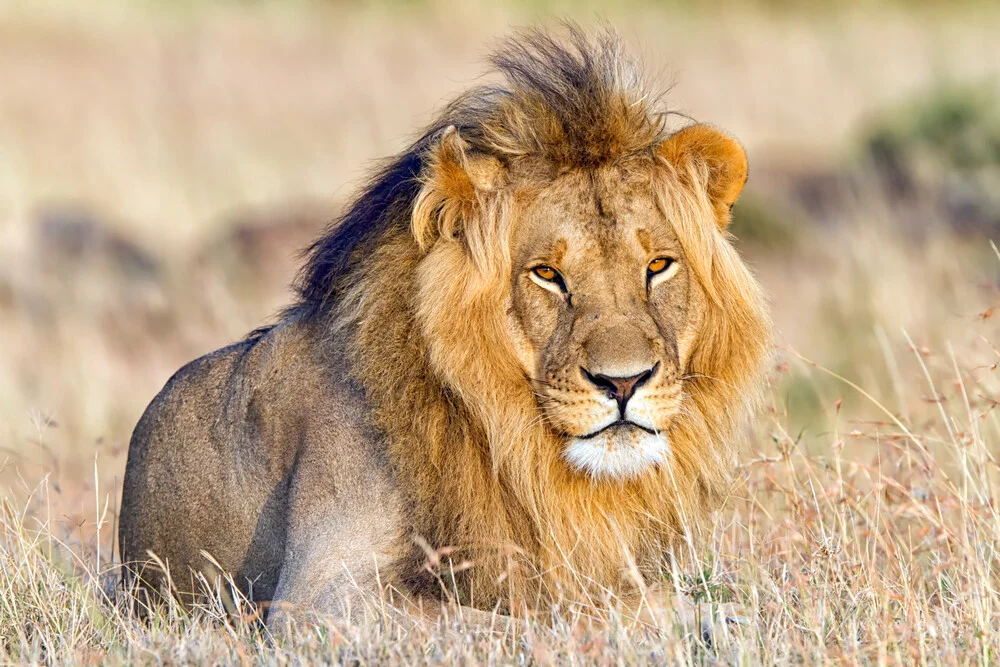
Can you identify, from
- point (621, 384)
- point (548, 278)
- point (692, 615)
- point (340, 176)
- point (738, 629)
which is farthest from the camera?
point (340, 176)

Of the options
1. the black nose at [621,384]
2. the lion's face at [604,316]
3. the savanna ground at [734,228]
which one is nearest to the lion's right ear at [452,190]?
the lion's face at [604,316]

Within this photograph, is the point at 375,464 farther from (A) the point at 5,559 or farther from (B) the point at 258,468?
(A) the point at 5,559

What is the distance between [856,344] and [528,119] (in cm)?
701

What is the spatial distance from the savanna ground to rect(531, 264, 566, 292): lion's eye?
0.98 meters

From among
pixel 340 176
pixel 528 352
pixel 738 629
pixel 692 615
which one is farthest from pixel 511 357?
pixel 340 176

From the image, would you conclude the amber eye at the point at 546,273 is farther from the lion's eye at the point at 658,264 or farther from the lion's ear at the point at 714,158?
the lion's ear at the point at 714,158

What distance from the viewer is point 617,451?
13.6 ft

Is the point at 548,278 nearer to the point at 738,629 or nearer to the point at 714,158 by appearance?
the point at 714,158

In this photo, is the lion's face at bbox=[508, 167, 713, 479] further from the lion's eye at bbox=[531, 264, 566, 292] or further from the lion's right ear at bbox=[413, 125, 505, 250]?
the lion's right ear at bbox=[413, 125, 505, 250]

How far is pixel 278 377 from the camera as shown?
4.97 metres

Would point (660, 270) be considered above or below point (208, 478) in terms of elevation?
above

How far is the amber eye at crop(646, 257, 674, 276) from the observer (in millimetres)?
4379

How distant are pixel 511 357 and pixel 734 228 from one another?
9708 mm

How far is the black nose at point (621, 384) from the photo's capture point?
13.3ft
